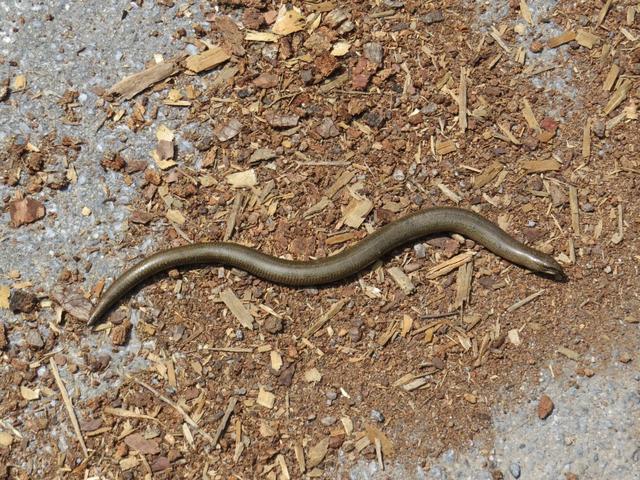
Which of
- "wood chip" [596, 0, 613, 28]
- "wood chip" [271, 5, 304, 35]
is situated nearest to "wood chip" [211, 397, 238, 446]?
"wood chip" [271, 5, 304, 35]

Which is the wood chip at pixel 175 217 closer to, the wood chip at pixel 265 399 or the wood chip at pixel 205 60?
the wood chip at pixel 205 60

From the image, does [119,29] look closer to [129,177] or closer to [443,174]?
[129,177]

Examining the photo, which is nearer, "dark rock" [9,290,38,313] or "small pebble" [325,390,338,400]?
"small pebble" [325,390,338,400]

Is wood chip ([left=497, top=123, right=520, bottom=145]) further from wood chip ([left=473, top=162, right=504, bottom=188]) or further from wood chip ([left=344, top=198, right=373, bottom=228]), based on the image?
wood chip ([left=344, top=198, right=373, bottom=228])

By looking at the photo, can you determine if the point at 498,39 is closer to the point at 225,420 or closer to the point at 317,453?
the point at 317,453

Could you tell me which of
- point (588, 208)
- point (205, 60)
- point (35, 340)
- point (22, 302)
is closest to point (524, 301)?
point (588, 208)

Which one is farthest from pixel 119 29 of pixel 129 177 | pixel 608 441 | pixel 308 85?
pixel 608 441
